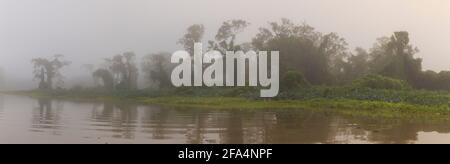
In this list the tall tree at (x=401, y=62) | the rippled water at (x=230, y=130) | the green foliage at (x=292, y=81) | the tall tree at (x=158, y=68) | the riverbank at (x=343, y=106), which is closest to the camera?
the rippled water at (x=230, y=130)

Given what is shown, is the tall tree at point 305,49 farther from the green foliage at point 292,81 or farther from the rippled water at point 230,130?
the rippled water at point 230,130

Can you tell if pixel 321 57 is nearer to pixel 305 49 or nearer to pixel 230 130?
pixel 305 49

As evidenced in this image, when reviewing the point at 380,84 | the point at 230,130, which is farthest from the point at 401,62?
the point at 230,130

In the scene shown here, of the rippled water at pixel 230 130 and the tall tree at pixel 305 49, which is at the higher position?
the tall tree at pixel 305 49

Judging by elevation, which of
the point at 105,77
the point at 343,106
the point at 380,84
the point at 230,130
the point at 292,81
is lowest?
the point at 230,130

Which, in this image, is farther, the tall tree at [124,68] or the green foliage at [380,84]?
the tall tree at [124,68]

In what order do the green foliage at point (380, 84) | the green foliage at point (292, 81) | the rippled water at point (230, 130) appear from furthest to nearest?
the green foliage at point (292, 81) < the green foliage at point (380, 84) < the rippled water at point (230, 130)

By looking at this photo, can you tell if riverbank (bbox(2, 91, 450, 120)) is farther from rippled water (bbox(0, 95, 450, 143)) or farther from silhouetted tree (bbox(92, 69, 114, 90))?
silhouetted tree (bbox(92, 69, 114, 90))

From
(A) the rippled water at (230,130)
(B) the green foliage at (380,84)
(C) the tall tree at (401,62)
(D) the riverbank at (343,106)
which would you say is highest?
(C) the tall tree at (401,62)

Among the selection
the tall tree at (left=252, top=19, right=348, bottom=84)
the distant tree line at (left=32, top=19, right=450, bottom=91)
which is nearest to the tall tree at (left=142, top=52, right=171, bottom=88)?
the distant tree line at (left=32, top=19, right=450, bottom=91)

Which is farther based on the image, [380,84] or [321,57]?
[321,57]

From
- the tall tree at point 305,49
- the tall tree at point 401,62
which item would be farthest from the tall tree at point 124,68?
the tall tree at point 401,62
